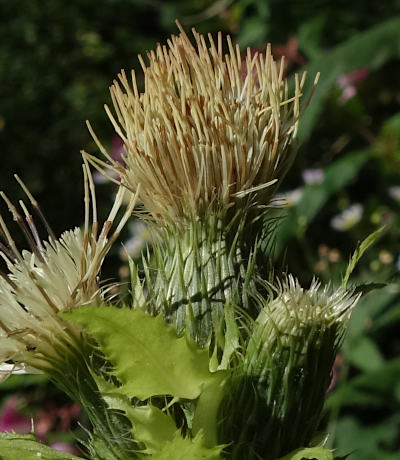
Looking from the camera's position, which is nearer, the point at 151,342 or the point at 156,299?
the point at 151,342

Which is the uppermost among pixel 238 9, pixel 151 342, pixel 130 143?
pixel 238 9

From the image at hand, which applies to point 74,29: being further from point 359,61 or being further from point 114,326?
point 114,326

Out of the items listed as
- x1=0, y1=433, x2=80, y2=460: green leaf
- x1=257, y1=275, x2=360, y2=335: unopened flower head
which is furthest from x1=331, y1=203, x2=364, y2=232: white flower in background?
x1=0, y1=433, x2=80, y2=460: green leaf

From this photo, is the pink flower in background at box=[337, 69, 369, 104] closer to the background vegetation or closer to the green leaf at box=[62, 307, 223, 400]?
the background vegetation

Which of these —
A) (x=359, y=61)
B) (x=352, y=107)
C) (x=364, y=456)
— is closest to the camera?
(x=364, y=456)

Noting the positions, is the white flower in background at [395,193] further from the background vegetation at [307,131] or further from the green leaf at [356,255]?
the green leaf at [356,255]

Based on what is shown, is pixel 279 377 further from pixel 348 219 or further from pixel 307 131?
pixel 348 219

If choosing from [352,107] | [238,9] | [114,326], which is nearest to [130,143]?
[114,326]

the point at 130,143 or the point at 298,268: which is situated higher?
the point at 130,143

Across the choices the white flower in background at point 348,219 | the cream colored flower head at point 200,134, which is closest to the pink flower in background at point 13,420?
the white flower in background at point 348,219
